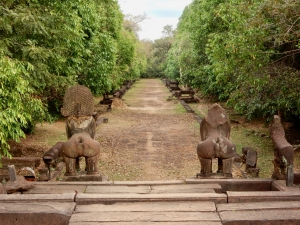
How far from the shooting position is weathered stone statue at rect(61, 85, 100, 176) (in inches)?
249

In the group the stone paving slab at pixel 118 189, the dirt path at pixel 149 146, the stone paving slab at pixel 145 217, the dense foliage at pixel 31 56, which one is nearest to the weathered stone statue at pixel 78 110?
the dense foliage at pixel 31 56

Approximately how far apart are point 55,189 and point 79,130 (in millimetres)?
1618

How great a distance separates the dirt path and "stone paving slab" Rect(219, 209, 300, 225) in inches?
205

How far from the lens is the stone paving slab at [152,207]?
4.17 metres

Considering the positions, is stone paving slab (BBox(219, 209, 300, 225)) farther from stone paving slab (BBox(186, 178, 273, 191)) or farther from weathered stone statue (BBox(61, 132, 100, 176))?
weathered stone statue (BBox(61, 132, 100, 176))

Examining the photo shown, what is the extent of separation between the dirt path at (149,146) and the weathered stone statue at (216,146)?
10.2 ft

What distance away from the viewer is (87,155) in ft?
20.8

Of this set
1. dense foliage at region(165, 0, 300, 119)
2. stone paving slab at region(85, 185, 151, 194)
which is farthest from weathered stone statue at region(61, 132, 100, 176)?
dense foliage at region(165, 0, 300, 119)

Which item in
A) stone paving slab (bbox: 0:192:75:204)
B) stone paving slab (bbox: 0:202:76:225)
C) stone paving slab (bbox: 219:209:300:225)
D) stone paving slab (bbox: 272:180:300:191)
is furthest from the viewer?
stone paving slab (bbox: 272:180:300:191)

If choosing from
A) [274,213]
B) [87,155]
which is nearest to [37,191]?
[87,155]

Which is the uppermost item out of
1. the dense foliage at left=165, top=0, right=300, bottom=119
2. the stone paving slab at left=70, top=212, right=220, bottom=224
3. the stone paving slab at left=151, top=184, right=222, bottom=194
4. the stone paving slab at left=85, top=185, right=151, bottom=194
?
the dense foliage at left=165, top=0, right=300, bottom=119

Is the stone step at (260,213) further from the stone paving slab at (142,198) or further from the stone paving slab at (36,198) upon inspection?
the stone paving slab at (36,198)

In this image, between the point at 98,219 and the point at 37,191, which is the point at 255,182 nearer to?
the point at 98,219

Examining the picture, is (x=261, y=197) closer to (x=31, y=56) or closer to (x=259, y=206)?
(x=259, y=206)
